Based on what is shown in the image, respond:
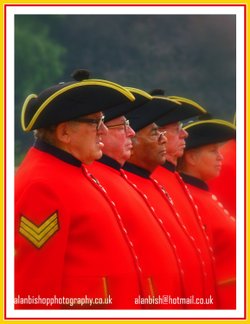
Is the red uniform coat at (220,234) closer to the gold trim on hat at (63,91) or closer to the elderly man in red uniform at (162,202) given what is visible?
the elderly man in red uniform at (162,202)

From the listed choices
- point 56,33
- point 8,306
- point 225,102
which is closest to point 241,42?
point 225,102

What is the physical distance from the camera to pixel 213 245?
10.1 m

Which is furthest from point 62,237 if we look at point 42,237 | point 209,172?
point 209,172

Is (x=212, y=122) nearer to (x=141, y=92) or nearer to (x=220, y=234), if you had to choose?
(x=220, y=234)

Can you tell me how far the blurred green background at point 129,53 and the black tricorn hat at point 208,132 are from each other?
1.82 ft

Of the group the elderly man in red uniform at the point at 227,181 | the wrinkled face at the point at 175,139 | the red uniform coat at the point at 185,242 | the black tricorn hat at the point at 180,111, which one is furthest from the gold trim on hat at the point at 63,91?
the elderly man in red uniform at the point at 227,181

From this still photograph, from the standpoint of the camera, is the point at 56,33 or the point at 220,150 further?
the point at 220,150

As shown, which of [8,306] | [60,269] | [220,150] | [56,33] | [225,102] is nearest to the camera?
[60,269]

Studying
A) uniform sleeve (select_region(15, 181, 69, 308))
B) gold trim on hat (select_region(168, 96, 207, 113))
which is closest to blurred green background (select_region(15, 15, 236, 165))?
gold trim on hat (select_region(168, 96, 207, 113))

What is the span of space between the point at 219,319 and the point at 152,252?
764 millimetres

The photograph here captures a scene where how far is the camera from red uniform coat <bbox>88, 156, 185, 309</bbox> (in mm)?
8508

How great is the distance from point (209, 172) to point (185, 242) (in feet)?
4.68

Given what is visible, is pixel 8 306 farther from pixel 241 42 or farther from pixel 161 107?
pixel 241 42

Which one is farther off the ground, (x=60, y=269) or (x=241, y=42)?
(x=241, y=42)
